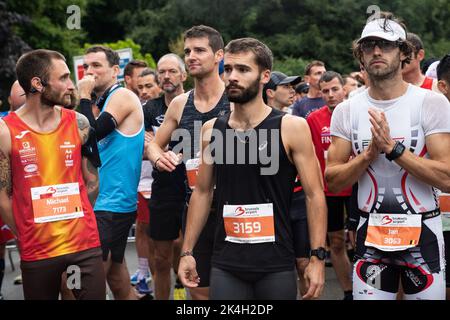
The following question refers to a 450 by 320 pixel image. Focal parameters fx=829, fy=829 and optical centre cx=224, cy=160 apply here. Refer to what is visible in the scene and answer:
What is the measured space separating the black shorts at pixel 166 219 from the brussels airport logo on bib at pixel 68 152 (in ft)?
7.92

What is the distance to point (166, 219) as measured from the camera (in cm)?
745

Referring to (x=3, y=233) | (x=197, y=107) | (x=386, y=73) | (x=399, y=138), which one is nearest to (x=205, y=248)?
(x=197, y=107)

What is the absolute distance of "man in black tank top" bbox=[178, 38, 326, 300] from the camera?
4648 millimetres

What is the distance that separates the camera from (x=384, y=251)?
4648 mm

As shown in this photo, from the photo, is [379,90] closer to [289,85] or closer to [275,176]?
[275,176]

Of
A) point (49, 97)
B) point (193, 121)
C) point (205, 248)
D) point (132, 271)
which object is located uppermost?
point (49, 97)

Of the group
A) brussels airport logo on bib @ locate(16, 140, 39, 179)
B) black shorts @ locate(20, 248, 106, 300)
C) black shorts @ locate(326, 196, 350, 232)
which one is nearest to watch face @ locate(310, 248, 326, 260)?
black shorts @ locate(20, 248, 106, 300)

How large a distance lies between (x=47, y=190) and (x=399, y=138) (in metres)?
2.11

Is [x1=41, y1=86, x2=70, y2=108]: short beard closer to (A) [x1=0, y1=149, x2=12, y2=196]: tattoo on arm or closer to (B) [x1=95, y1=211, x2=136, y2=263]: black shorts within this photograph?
(A) [x1=0, y1=149, x2=12, y2=196]: tattoo on arm

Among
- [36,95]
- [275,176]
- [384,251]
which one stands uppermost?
[36,95]

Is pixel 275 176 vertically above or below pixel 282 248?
above

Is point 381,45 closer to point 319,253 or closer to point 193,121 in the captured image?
point 319,253
